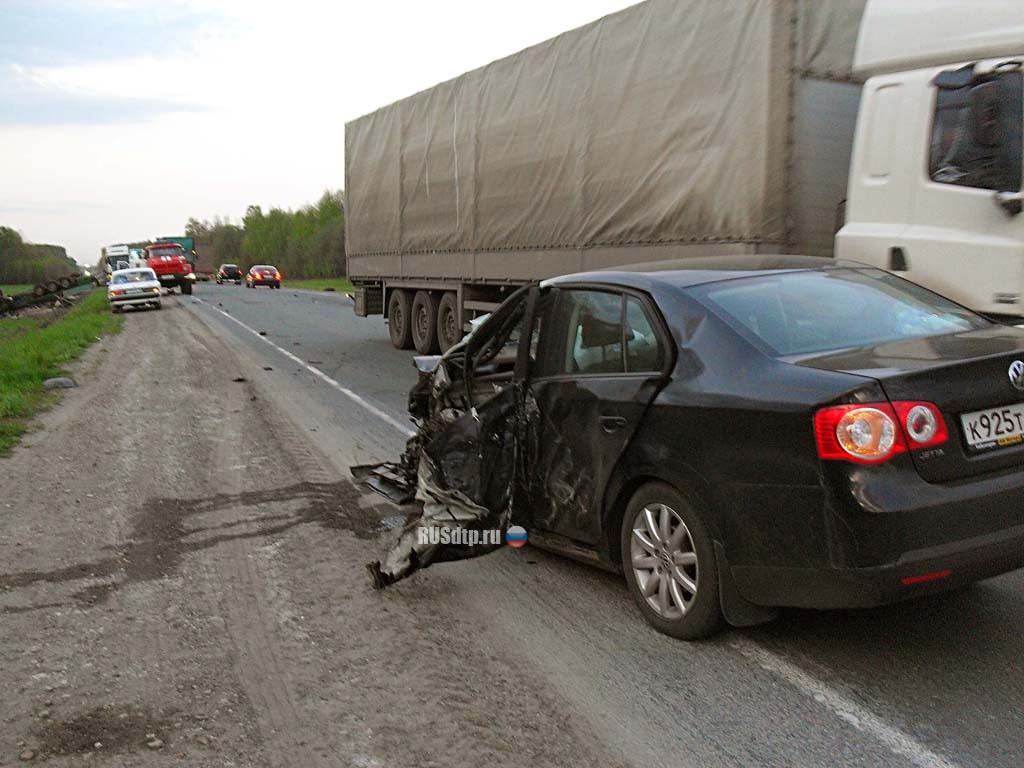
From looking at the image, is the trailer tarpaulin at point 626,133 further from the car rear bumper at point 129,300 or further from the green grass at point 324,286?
the green grass at point 324,286

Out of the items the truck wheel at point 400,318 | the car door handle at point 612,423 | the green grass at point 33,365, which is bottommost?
the green grass at point 33,365

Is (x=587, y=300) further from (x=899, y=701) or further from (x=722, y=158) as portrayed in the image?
(x=722, y=158)

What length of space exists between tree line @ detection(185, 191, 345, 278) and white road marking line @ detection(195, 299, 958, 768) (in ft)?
256

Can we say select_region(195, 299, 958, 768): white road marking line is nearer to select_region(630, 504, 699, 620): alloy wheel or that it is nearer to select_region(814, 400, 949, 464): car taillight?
select_region(630, 504, 699, 620): alloy wheel

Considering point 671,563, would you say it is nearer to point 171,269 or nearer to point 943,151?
point 943,151

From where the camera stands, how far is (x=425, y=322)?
16703mm

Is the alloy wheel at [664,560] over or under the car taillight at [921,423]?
under

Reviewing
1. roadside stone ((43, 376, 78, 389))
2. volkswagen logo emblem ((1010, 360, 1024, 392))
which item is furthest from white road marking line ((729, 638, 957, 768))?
roadside stone ((43, 376, 78, 389))

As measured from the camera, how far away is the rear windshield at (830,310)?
4.16 m

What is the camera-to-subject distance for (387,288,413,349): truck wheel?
57.6 feet

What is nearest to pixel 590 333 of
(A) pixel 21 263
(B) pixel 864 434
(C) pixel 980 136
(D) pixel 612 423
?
(D) pixel 612 423

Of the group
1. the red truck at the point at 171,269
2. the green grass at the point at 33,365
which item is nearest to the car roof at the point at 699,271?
the green grass at the point at 33,365

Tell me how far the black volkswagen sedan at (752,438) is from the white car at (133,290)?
3294 centimetres

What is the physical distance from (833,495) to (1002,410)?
0.81 meters
